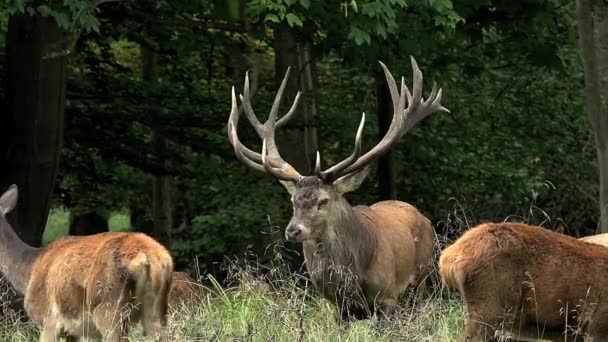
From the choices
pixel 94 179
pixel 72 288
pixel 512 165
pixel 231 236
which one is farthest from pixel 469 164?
pixel 72 288

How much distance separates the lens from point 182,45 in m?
15.0

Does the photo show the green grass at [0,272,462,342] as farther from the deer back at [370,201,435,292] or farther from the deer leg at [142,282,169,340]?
the deer back at [370,201,435,292]

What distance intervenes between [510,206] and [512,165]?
0.53 metres

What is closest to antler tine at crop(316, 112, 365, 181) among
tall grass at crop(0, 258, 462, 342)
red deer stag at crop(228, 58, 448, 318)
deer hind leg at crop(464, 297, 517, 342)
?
red deer stag at crop(228, 58, 448, 318)

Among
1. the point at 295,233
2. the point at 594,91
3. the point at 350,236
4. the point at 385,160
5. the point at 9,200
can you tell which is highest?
the point at 594,91

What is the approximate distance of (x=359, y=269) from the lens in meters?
10.2

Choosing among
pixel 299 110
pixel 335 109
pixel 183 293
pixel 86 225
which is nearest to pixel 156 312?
pixel 183 293

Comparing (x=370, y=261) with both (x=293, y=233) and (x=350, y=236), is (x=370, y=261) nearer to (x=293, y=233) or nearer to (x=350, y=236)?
(x=350, y=236)

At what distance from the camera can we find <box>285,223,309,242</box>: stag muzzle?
32.3 ft

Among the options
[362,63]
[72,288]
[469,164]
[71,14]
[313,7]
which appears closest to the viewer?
[72,288]

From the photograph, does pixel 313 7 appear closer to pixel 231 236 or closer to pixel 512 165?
pixel 231 236

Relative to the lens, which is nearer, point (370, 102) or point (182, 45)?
point (182, 45)

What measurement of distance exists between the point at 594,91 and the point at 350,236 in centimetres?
236

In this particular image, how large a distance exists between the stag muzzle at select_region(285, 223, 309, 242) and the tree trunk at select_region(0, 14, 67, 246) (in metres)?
3.89
